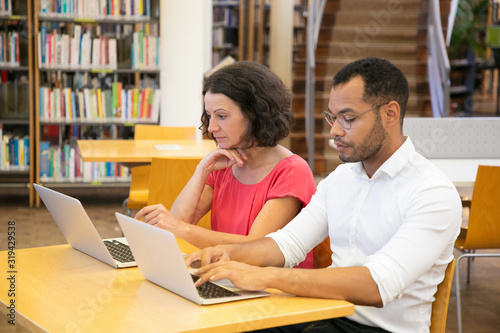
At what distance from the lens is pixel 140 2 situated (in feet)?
19.3

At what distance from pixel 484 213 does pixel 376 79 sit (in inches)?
59.2

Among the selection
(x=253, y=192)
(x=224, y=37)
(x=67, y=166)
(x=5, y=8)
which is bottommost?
(x=67, y=166)

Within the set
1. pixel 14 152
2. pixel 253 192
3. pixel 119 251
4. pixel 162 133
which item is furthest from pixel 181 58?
pixel 119 251

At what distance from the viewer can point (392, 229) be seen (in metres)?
1.67

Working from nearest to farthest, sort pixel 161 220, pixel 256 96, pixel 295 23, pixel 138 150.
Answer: pixel 161 220, pixel 256 96, pixel 138 150, pixel 295 23

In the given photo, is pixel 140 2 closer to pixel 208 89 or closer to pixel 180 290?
pixel 208 89

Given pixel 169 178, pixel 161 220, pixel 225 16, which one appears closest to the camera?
pixel 161 220

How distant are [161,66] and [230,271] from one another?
453 centimetres

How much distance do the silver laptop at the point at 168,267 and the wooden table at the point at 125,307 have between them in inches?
0.7

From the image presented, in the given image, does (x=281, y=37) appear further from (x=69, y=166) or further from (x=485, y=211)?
(x=485, y=211)

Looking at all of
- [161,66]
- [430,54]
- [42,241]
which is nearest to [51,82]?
[161,66]

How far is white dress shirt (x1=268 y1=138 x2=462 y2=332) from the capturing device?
5.08ft

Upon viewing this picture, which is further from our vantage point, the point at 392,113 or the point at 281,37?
the point at 281,37

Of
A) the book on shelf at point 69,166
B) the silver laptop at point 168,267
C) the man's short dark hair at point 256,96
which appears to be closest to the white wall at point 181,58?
the book on shelf at point 69,166
